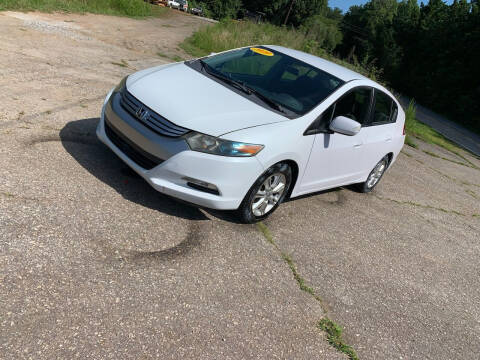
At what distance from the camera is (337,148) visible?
4.91 m

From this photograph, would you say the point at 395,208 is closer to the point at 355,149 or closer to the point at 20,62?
the point at 355,149

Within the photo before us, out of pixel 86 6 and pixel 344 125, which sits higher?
pixel 344 125

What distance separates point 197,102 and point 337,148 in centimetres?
174

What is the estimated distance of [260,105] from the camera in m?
4.40

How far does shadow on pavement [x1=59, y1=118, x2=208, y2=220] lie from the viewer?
14.0 ft

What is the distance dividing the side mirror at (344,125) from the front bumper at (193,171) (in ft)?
3.56

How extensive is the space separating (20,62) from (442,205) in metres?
7.62

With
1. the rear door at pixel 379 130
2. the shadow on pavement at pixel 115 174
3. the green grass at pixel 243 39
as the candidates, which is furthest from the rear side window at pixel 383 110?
the green grass at pixel 243 39

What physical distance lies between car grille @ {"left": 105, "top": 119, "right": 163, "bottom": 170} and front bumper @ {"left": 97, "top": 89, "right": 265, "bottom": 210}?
0.03m

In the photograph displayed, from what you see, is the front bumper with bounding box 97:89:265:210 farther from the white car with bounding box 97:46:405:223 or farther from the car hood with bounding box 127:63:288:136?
the car hood with bounding box 127:63:288:136

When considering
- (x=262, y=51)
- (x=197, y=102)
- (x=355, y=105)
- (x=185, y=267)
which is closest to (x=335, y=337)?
(x=185, y=267)

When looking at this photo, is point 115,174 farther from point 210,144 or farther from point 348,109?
point 348,109

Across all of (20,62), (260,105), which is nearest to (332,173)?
(260,105)

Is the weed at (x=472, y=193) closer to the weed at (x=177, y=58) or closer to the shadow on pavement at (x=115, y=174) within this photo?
the shadow on pavement at (x=115, y=174)
